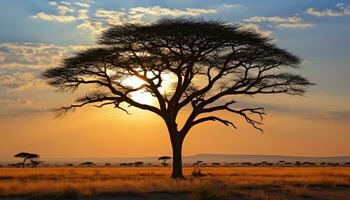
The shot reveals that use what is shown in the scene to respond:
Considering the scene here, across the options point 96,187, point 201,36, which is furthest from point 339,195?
point 201,36

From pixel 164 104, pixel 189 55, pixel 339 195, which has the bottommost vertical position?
pixel 339 195

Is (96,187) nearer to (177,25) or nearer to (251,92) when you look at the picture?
(177,25)

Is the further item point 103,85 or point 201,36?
point 103,85

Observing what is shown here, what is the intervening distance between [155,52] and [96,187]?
1297cm

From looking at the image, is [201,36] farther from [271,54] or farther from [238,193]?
[238,193]

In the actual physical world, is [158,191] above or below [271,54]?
below

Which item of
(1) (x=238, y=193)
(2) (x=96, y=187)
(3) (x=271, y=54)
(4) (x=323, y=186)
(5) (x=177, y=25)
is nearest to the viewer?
(1) (x=238, y=193)

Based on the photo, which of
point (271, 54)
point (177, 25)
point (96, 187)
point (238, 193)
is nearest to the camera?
point (238, 193)

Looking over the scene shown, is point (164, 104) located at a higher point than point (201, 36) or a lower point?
lower

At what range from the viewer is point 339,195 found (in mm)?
27375

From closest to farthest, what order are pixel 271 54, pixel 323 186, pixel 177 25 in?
1. pixel 323 186
2. pixel 177 25
3. pixel 271 54

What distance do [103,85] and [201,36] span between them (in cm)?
789

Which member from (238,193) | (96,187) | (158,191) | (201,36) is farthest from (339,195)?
(201,36)

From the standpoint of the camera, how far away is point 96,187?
2872cm
